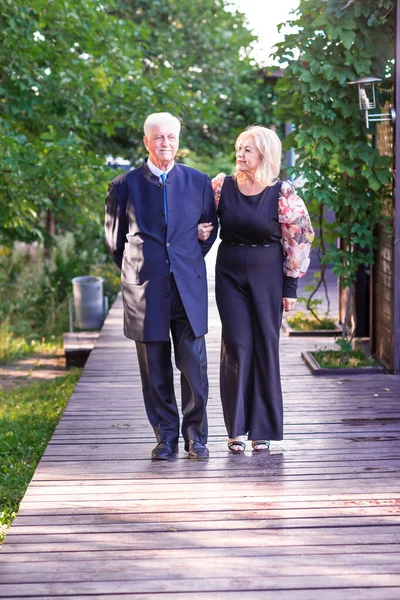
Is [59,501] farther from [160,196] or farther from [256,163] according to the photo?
[256,163]

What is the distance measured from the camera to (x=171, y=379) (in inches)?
179

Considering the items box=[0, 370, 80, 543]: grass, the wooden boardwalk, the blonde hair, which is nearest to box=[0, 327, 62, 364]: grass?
box=[0, 370, 80, 543]: grass

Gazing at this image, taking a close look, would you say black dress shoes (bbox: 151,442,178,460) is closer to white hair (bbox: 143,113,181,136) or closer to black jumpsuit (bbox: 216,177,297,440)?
black jumpsuit (bbox: 216,177,297,440)

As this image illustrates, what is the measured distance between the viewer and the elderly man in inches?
173

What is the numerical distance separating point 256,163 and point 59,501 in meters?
1.72

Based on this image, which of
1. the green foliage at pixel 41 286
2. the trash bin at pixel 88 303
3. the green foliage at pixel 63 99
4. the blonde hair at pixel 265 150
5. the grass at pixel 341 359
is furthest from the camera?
the green foliage at pixel 41 286

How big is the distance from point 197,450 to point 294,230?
3.69 feet

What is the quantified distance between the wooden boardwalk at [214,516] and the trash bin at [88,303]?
14.6 ft

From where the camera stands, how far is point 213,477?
4312 millimetres

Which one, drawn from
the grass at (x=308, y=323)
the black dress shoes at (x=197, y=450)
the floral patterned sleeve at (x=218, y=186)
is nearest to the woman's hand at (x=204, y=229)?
the floral patterned sleeve at (x=218, y=186)

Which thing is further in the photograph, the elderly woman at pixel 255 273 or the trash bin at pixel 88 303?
the trash bin at pixel 88 303

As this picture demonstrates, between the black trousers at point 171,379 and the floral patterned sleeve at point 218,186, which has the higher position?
the floral patterned sleeve at point 218,186

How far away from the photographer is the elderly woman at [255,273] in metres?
4.48

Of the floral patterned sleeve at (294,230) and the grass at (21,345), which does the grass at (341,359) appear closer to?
the floral patterned sleeve at (294,230)
